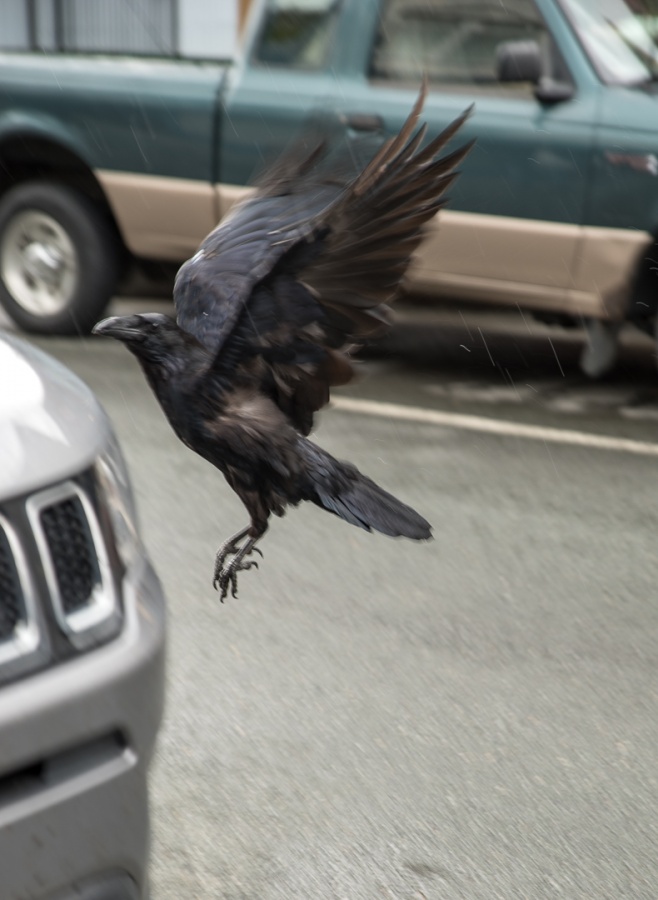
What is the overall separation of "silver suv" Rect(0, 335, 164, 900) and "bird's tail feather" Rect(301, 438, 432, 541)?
0.60 m

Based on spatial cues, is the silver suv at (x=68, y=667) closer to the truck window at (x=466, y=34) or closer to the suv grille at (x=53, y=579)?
the suv grille at (x=53, y=579)

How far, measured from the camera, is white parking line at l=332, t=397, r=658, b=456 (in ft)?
21.6

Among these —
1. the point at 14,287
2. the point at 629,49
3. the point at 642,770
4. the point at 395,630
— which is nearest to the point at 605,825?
the point at 642,770

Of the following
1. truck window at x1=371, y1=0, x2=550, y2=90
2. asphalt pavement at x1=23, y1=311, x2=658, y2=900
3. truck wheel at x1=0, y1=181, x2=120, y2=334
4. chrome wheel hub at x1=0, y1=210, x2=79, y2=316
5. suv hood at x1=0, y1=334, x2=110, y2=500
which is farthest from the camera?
chrome wheel hub at x1=0, y1=210, x2=79, y2=316

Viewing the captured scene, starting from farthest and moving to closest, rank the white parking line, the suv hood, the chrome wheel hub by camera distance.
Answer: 1. the chrome wheel hub
2. the white parking line
3. the suv hood

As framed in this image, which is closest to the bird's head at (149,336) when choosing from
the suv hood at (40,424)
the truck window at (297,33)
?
the suv hood at (40,424)

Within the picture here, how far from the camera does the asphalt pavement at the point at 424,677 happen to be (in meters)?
3.25

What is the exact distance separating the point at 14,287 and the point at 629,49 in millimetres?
3403

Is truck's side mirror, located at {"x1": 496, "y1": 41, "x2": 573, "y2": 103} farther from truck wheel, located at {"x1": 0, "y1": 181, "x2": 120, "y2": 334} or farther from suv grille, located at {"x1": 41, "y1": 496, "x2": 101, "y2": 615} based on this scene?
suv grille, located at {"x1": 41, "y1": 496, "x2": 101, "y2": 615}

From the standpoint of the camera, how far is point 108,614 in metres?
2.31

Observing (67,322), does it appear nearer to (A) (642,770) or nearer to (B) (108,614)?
(A) (642,770)

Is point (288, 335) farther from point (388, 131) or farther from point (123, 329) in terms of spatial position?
point (388, 131)

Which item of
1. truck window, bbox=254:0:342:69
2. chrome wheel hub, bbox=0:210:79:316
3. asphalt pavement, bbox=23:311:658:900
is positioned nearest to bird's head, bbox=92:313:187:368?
asphalt pavement, bbox=23:311:658:900

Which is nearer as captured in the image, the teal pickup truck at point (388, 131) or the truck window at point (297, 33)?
the teal pickup truck at point (388, 131)
